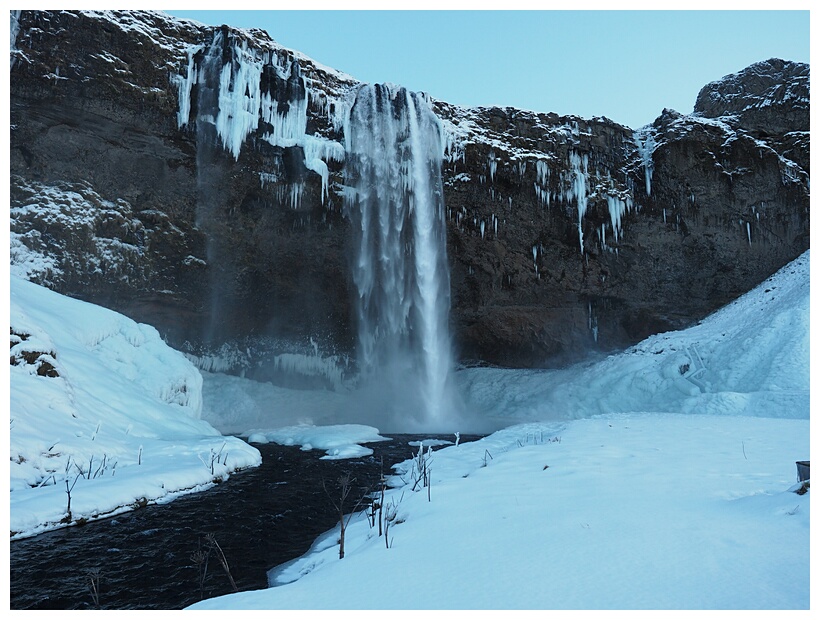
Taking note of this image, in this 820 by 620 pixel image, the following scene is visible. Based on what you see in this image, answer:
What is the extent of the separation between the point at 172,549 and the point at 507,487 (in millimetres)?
4043

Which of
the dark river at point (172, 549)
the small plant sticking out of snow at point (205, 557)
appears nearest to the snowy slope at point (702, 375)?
the dark river at point (172, 549)

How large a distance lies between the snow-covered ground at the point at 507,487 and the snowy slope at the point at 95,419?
0.04 metres

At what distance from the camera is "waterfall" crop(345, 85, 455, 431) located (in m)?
23.8

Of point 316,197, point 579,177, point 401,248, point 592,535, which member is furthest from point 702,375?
point 592,535

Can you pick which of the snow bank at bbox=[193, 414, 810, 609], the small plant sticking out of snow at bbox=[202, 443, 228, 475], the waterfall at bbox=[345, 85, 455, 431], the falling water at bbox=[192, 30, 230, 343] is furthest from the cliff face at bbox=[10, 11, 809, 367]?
the snow bank at bbox=[193, 414, 810, 609]

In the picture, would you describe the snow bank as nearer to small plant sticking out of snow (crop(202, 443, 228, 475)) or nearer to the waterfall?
small plant sticking out of snow (crop(202, 443, 228, 475))

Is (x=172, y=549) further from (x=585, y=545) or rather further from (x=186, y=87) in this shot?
(x=186, y=87)

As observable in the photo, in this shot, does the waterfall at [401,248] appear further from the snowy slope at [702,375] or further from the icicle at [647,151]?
the icicle at [647,151]

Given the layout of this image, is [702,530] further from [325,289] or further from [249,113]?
[325,289]

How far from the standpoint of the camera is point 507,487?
18.9ft

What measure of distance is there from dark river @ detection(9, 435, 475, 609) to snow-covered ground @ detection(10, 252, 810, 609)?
0.49m

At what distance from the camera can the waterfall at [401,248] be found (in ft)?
78.1

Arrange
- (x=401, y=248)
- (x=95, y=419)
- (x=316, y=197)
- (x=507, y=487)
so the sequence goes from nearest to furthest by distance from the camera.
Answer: (x=507, y=487), (x=95, y=419), (x=316, y=197), (x=401, y=248)

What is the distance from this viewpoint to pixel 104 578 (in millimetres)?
4938
